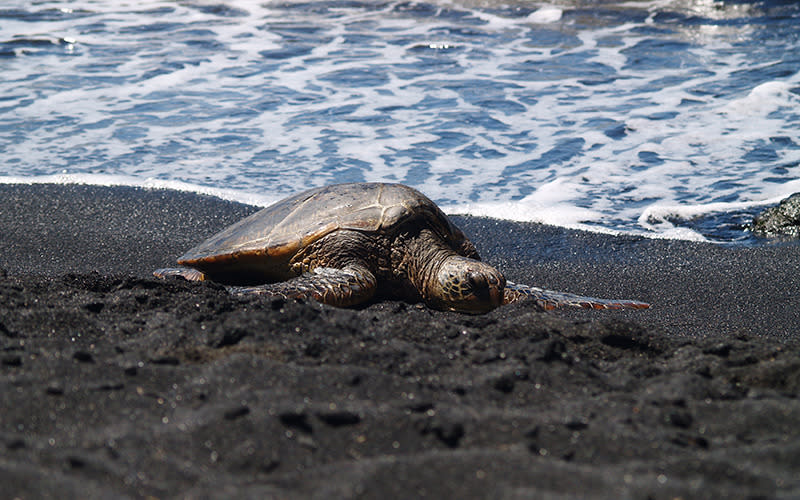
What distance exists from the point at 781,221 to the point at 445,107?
169 inches

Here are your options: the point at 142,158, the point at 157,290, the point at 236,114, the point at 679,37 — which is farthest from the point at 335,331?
the point at 679,37

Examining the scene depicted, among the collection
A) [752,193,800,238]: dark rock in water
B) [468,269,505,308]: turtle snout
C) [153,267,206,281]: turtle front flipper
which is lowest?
[752,193,800,238]: dark rock in water

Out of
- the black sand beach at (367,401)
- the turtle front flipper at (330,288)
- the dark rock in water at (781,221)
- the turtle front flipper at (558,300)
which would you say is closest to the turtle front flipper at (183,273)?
the turtle front flipper at (330,288)

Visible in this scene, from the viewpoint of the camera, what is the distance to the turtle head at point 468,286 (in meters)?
3.59

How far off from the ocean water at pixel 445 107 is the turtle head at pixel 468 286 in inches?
74.6

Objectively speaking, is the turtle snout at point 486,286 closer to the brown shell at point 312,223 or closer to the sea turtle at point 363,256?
the sea turtle at point 363,256

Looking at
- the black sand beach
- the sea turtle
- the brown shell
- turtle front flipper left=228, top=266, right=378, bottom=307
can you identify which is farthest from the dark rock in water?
turtle front flipper left=228, top=266, right=378, bottom=307

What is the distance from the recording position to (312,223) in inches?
155

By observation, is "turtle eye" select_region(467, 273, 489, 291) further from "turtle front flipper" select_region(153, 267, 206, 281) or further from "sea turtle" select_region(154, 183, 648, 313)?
"turtle front flipper" select_region(153, 267, 206, 281)

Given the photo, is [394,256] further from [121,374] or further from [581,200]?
[581,200]

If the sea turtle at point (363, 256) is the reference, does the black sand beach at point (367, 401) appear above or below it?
above

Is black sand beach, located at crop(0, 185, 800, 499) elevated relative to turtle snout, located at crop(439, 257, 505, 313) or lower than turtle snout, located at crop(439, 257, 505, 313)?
elevated

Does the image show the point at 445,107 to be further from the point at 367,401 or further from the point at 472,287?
the point at 367,401

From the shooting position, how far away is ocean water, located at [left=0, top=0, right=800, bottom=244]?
609 cm
